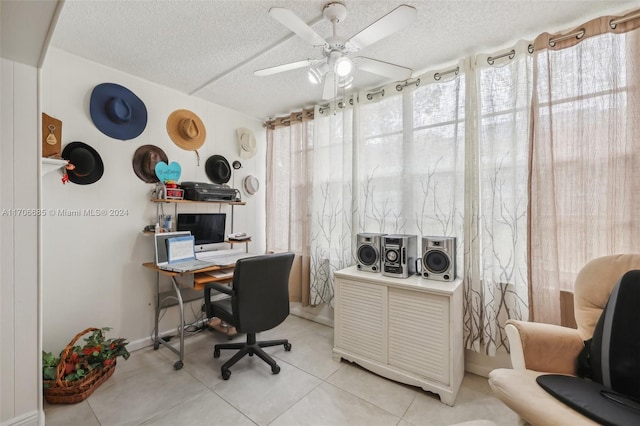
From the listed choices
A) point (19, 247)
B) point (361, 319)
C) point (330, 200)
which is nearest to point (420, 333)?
point (361, 319)

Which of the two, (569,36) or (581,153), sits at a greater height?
(569,36)

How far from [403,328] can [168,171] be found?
2543 mm

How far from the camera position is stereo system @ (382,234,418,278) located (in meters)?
2.04

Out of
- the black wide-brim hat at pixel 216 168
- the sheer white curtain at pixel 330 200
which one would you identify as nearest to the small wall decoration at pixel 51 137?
the black wide-brim hat at pixel 216 168

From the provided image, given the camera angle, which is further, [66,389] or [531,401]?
[66,389]

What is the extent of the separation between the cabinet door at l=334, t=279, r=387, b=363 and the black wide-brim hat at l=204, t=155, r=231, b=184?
5.99 feet

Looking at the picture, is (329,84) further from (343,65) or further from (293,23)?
(293,23)

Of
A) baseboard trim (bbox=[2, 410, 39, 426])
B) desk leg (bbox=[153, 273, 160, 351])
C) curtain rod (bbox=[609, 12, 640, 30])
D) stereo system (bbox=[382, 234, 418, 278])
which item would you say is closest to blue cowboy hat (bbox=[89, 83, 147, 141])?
desk leg (bbox=[153, 273, 160, 351])

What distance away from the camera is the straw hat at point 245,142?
10.6ft

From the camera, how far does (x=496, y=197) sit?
193 cm

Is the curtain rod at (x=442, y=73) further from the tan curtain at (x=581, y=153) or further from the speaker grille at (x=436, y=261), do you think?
the speaker grille at (x=436, y=261)

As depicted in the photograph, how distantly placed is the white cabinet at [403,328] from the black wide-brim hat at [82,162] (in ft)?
7.37

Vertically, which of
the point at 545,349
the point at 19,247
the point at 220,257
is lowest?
the point at 545,349

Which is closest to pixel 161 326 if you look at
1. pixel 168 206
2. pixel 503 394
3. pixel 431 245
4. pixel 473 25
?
pixel 168 206
